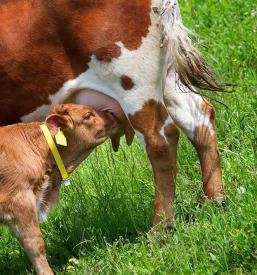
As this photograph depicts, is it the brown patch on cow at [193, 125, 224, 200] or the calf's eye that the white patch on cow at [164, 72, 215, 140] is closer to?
the brown patch on cow at [193, 125, 224, 200]

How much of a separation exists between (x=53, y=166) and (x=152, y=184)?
0.98m

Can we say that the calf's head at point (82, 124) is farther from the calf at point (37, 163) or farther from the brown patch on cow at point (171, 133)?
the brown patch on cow at point (171, 133)

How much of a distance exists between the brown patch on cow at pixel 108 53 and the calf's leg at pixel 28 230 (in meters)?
1.15

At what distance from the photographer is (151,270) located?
20.7 feet

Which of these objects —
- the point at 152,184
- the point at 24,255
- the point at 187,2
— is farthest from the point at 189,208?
the point at 187,2

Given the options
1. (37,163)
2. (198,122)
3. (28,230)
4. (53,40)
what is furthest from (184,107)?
(28,230)

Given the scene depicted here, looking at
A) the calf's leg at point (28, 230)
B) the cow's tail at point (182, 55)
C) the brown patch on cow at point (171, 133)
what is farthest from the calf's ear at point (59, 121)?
the cow's tail at point (182, 55)

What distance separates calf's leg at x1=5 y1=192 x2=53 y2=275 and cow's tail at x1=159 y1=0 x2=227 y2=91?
147 cm

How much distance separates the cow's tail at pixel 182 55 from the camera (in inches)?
285

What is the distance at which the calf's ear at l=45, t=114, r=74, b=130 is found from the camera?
7.17m

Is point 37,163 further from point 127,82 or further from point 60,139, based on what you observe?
point 127,82

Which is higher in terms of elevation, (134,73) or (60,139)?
(134,73)

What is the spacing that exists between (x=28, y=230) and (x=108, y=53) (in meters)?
1.40

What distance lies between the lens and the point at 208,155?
757cm
